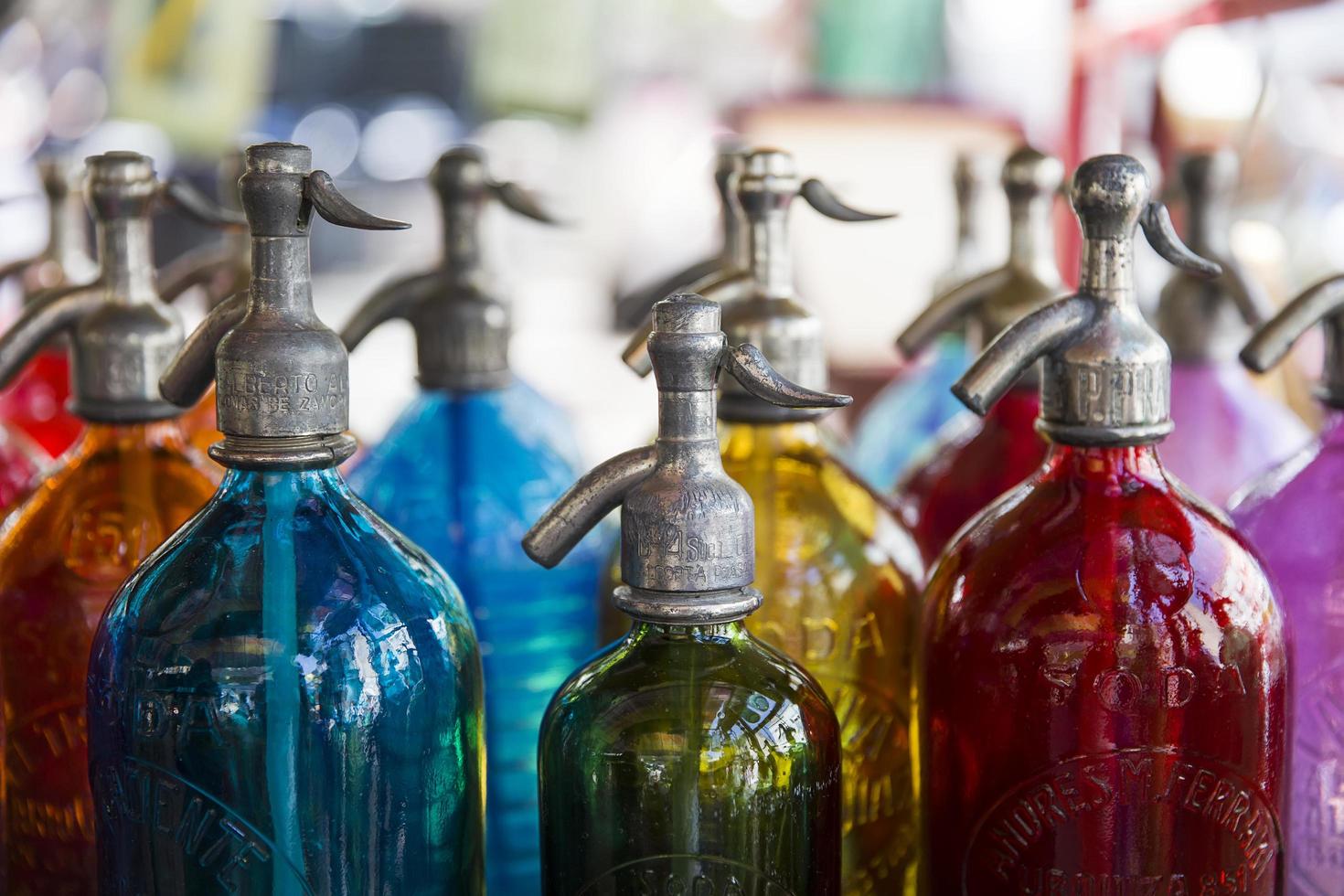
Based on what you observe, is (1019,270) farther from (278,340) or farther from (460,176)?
(278,340)

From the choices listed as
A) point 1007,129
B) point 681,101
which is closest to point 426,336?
point 1007,129

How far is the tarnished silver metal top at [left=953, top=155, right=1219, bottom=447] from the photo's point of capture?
0.48 meters

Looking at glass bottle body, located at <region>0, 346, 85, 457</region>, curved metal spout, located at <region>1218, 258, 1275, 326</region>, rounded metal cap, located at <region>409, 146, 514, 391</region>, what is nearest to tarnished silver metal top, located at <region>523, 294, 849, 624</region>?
rounded metal cap, located at <region>409, 146, 514, 391</region>

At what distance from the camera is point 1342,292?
55 cm

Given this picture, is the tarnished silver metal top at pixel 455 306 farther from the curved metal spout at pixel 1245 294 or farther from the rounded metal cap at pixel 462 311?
the curved metal spout at pixel 1245 294

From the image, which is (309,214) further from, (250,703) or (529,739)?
(529,739)

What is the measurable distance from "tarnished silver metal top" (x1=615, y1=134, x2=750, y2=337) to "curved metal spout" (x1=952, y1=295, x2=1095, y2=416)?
0.14m

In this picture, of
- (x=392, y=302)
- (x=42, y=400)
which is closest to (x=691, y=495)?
(x=392, y=302)

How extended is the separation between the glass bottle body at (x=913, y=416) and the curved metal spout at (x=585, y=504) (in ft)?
1.42

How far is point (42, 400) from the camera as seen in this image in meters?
0.94

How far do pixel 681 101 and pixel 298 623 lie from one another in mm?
2528

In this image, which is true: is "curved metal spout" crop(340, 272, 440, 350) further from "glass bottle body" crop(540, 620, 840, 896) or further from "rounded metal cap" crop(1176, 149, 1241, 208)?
"rounded metal cap" crop(1176, 149, 1241, 208)

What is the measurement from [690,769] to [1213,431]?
40cm

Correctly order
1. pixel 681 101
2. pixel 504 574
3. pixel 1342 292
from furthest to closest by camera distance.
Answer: pixel 681 101 < pixel 504 574 < pixel 1342 292
